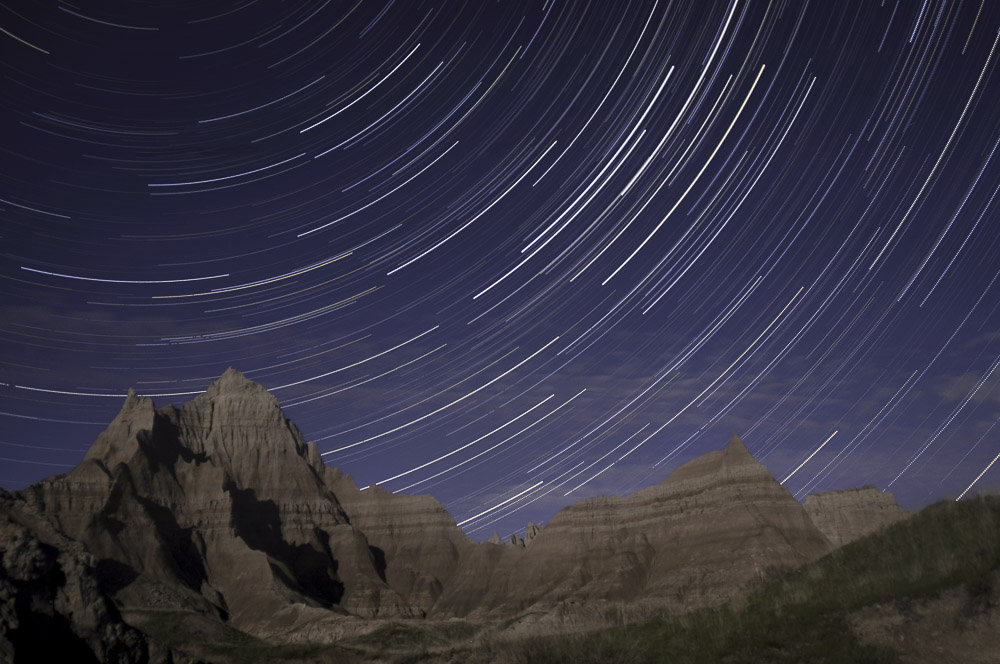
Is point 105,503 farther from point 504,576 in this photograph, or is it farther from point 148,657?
point 148,657

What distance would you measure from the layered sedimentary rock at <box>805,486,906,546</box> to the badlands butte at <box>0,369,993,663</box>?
0.35m

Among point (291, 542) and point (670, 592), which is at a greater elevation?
point (291, 542)

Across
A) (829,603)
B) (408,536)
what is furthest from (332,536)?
(829,603)

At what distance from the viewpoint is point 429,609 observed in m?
134

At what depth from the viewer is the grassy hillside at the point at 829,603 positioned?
1507cm

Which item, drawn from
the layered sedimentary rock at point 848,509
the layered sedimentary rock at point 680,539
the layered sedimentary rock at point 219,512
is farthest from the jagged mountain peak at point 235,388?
the layered sedimentary rock at point 848,509

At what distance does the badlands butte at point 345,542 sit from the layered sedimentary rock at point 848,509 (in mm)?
350

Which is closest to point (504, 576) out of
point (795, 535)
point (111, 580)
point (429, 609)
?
point (429, 609)

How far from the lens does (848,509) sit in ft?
445

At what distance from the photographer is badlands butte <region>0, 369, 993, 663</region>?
100000mm

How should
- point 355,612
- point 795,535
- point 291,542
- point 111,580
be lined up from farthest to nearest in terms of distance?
point 291,542 < point 355,612 < point 795,535 < point 111,580

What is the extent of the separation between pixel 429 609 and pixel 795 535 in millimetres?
62171

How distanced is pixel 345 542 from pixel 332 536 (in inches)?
164

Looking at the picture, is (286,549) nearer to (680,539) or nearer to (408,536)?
(408,536)
